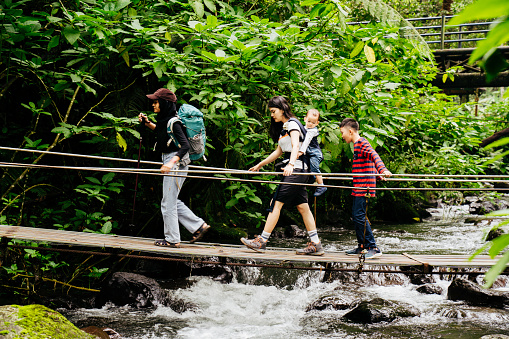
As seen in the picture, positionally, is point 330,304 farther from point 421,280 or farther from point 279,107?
point 279,107

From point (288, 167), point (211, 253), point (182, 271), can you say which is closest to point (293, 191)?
point (288, 167)

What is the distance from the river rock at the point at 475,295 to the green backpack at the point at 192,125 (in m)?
4.07

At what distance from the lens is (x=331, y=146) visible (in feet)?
18.4

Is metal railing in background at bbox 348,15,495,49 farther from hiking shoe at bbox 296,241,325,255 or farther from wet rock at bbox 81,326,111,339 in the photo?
wet rock at bbox 81,326,111,339

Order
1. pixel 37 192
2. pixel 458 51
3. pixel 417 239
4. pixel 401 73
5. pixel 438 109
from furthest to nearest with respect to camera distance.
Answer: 1. pixel 458 51
2. pixel 417 239
3. pixel 438 109
4. pixel 401 73
5. pixel 37 192

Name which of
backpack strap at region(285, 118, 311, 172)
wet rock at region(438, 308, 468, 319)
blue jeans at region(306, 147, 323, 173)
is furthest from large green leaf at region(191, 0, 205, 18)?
wet rock at region(438, 308, 468, 319)

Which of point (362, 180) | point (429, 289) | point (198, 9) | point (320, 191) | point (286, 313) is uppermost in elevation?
point (198, 9)

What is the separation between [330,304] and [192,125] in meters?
2.96

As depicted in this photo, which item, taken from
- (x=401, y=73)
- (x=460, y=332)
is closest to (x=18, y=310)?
(x=460, y=332)

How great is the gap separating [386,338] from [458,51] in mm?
10638

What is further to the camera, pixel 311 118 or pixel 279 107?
pixel 311 118

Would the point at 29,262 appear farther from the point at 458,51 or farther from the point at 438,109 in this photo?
the point at 458,51

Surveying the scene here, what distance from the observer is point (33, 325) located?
132 inches

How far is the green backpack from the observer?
14.6 feet
